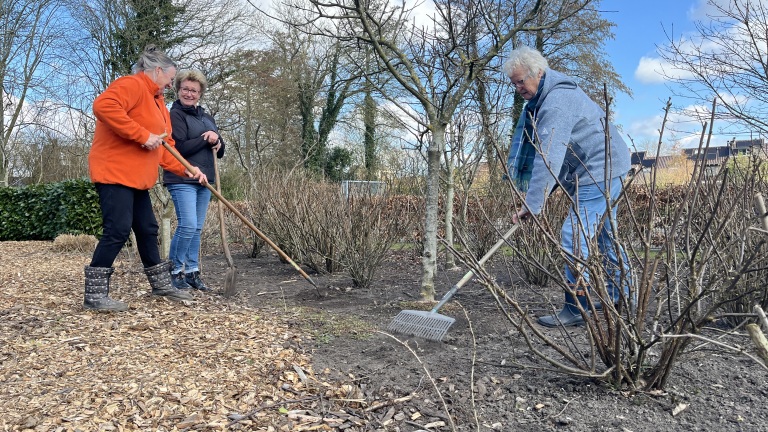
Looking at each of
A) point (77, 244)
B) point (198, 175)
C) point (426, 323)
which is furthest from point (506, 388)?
point (77, 244)

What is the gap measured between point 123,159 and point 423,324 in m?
2.09

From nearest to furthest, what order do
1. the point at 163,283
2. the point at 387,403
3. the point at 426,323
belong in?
the point at 387,403 < the point at 426,323 < the point at 163,283

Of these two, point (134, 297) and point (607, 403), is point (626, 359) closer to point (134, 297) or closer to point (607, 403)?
point (607, 403)

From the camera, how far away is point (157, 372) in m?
2.45

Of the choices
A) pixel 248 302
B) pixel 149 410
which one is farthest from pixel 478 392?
pixel 248 302

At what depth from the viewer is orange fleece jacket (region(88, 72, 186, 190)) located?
10.4ft

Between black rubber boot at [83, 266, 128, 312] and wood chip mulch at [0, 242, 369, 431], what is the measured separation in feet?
0.20

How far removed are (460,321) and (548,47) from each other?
12707 mm

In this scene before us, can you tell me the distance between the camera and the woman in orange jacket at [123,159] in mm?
3205

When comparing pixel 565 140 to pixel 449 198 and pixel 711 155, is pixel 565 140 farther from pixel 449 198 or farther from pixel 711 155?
pixel 449 198

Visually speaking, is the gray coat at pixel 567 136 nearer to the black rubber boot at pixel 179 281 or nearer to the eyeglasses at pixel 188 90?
the eyeglasses at pixel 188 90

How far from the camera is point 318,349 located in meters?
2.88

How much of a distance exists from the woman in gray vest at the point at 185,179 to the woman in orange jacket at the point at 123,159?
0.45 metres

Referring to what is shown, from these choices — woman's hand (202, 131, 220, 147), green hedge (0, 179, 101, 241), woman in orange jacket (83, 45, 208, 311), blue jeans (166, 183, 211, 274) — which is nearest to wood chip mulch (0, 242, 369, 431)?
woman in orange jacket (83, 45, 208, 311)
